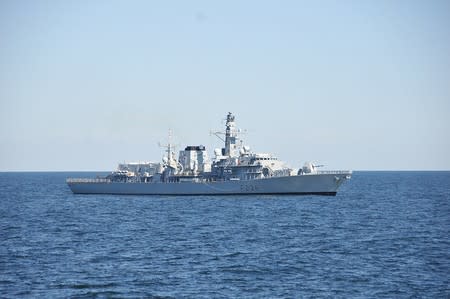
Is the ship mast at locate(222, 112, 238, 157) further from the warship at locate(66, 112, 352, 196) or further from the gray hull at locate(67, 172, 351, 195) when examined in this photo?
the gray hull at locate(67, 172, 351, 195)

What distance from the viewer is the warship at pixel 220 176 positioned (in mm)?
77312

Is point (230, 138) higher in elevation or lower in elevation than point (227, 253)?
higher

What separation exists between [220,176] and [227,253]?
1835 inches

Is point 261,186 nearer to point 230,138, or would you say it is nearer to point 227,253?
point 230,138

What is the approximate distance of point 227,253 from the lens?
3766cm

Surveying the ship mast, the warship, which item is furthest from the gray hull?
the ship mast

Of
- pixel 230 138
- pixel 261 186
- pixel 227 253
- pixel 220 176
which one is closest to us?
pixel 227 253

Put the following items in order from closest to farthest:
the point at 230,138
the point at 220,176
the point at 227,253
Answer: the point at 227,253 < the point at 220,176 < the point at 230,138

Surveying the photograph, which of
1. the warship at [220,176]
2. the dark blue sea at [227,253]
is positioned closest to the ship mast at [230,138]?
the warship at [220,176]

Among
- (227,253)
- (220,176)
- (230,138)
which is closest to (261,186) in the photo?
(220,176)

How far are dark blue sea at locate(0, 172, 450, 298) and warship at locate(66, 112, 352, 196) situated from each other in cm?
989

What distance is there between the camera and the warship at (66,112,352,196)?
3044 inches

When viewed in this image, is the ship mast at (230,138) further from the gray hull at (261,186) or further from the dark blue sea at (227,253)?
the dark blue sea at (227,253)

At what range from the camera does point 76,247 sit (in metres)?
40.8
